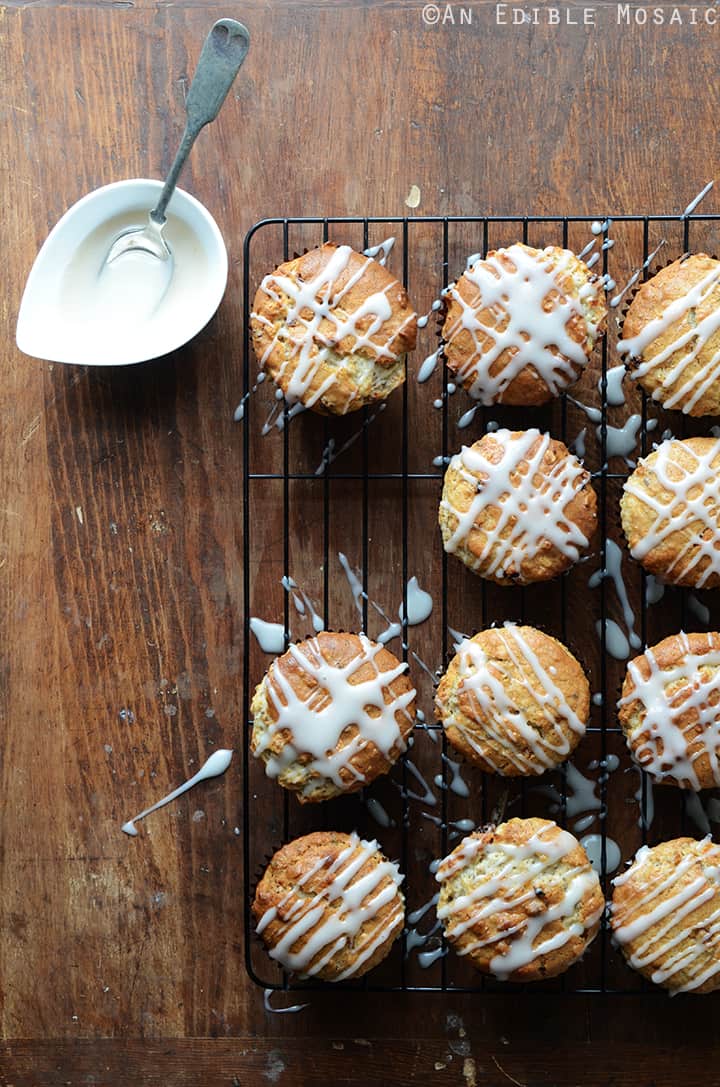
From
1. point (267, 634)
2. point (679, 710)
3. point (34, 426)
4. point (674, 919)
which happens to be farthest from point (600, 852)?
point (34, 426)

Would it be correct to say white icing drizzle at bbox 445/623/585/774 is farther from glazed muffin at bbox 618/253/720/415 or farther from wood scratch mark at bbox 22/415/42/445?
wood scratch mark at bbox 22/415/42/445

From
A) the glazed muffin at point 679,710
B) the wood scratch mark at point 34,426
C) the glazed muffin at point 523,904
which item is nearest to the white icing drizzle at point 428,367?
the glazed muffin at point 679,710

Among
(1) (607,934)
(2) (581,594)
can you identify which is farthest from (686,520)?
(1) (607,934)

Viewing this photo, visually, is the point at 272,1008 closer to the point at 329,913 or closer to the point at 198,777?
the point at 329,913

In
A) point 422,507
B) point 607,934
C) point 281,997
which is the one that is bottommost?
point 281,997

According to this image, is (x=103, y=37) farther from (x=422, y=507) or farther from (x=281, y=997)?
(x=281, y=997)

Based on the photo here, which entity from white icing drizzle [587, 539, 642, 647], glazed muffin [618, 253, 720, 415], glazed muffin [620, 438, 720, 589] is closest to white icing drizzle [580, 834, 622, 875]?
white icing drizzle [587, 539, 642, 647]
